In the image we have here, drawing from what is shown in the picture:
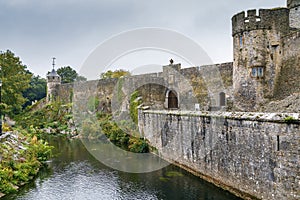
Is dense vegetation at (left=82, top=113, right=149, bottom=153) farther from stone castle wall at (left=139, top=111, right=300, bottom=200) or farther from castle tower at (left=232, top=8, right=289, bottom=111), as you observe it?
castle tower at (left=232, top=8, right=289, bottom=111)

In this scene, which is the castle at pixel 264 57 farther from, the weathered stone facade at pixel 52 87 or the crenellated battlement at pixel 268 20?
the weathered stone facade at pixel 52 87

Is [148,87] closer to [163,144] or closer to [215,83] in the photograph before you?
[215,83]

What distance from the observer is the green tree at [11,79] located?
88.2ft

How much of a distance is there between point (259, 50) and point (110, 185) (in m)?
8.69

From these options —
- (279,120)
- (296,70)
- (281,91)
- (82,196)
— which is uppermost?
(296,70)

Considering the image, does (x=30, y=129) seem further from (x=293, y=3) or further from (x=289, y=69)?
(x=293, y=3)

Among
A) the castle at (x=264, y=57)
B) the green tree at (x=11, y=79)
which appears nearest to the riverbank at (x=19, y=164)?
the castle at (x=264, y=57)

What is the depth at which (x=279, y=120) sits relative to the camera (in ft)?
23.4

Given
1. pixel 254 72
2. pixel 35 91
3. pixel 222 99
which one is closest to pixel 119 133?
pixel 222 99

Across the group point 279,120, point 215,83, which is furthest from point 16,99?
point 279,120

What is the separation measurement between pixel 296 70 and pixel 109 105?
2051cm

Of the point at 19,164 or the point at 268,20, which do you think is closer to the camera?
the point at 19,164

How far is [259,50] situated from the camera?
1312 cm

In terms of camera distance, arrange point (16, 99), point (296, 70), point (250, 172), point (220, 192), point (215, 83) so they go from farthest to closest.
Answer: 1. point (16, 99)
2. point (215, 83)
3. point (296, 70)
4. point (220, 192)
5. point (250, 172)
